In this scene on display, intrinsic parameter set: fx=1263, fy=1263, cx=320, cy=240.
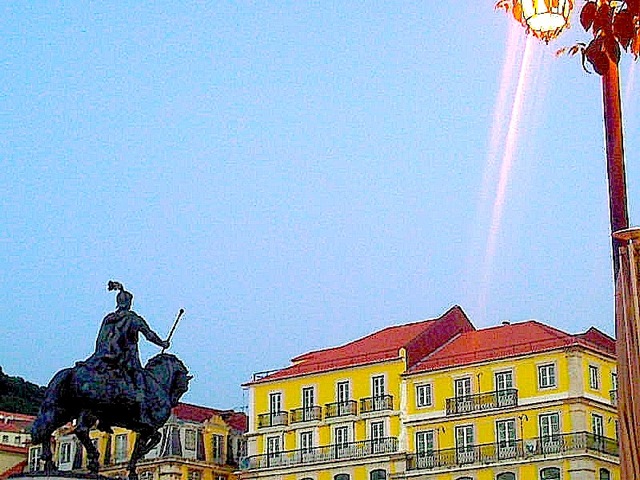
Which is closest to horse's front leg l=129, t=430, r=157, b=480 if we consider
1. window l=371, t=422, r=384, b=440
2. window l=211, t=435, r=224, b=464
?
window l=371, t=422, r=384, b=440

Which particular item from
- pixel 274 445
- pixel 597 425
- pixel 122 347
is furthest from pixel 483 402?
pixel 122 347

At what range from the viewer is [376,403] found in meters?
65.1

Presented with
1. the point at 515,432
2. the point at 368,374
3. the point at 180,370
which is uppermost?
the point at 368,374

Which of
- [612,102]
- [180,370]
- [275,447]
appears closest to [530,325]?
[275,447]

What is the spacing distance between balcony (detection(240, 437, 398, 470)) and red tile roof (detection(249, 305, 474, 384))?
433 cm

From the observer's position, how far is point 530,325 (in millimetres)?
64812

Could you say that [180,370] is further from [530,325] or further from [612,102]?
[530,325]

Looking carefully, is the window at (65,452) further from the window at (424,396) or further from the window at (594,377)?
the window at (594,377)

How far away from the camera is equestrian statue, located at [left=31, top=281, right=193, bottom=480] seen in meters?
23.3

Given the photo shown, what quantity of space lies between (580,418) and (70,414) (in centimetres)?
3817

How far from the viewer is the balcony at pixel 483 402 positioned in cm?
6047

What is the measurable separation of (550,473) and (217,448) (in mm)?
23394

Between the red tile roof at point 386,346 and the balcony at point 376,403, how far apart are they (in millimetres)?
2050

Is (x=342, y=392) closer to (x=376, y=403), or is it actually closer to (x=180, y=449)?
(x=376, y=403)
